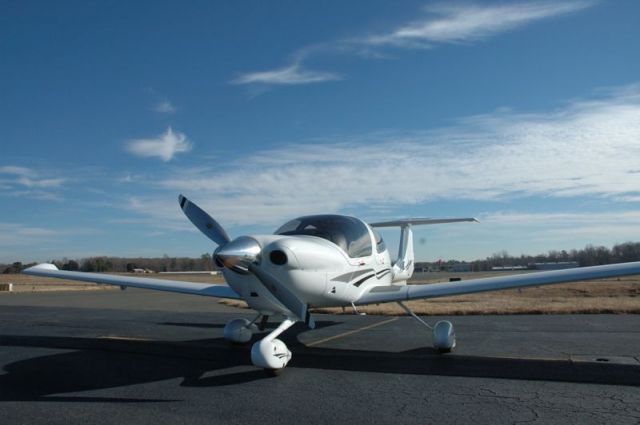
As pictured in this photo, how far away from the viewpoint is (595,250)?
127312mm

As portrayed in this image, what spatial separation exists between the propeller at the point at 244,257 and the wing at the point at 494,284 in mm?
2186

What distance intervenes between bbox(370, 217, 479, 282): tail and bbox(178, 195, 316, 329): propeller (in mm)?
5747

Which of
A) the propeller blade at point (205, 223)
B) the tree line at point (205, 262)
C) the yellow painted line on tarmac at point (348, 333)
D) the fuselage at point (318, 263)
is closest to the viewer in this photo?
the fuselage at point (318, 263)

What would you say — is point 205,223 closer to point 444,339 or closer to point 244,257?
point 244,257

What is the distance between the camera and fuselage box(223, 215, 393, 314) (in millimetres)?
7996

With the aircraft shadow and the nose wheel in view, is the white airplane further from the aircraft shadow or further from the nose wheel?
the aircraft shadow

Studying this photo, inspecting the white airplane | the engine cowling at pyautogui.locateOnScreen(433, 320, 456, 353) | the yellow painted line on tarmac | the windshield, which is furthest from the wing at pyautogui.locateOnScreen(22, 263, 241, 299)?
the engine cowling at pyautogui.locateOnScreen(433, 320, 456, 353)

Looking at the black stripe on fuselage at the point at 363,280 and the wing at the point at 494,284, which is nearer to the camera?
the wing at the point at 494,284

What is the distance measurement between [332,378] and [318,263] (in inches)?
77.9

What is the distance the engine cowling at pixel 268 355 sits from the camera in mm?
7352

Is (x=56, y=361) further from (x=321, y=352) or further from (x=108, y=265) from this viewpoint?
(x=108, y=265)

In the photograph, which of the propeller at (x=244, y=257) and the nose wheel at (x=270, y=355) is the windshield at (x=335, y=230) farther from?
the nose wheel at (x=270, y=355)

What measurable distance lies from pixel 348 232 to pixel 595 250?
134m

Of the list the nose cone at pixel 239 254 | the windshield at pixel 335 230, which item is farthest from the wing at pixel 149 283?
the nose cone at pixel 239 254
